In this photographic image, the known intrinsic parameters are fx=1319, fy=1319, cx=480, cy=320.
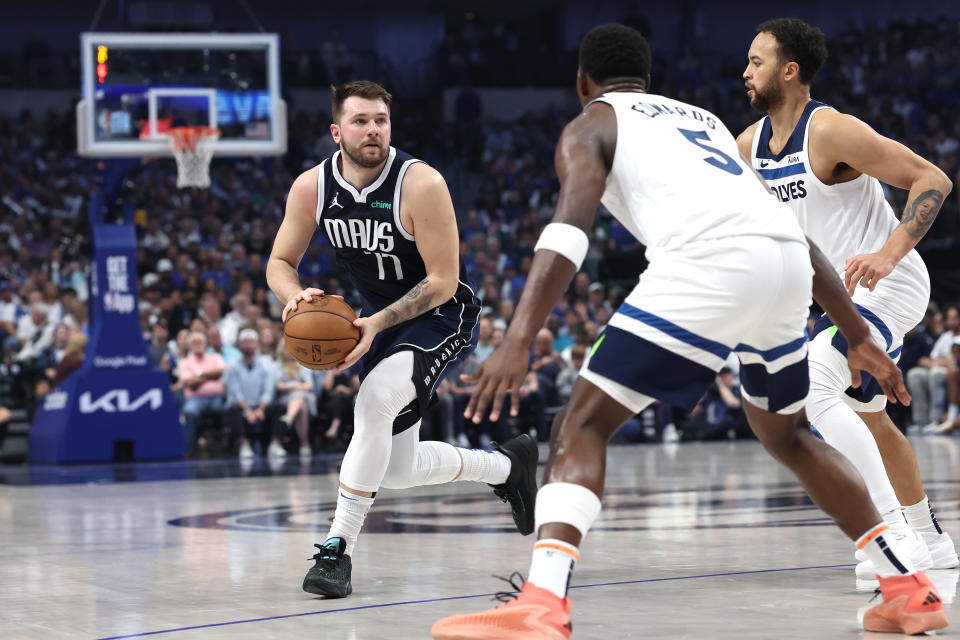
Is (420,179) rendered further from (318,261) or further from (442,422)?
(318,261)

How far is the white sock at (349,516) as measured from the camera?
18.1ft

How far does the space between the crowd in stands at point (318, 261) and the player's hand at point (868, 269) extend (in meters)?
9.85

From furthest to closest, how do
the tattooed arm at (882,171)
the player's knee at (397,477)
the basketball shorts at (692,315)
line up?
the player's knee at (397,477), the tattooed arm at (882,171), the basketball shorts at (692,315)

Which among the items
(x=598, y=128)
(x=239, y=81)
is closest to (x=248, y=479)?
(x=239, y=81)

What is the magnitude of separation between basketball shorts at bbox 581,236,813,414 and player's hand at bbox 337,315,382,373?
157cm

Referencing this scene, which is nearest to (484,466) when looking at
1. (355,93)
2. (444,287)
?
(444,287)

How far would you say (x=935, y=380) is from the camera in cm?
1647

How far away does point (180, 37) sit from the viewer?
14.5 meters

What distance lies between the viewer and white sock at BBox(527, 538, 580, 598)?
12.3ft

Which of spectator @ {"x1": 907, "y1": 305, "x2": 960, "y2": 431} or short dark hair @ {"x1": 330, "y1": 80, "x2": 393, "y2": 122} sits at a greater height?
short dark hair @ {"x1": 330, "y1": 80, "x2": 393, "y2": 122}

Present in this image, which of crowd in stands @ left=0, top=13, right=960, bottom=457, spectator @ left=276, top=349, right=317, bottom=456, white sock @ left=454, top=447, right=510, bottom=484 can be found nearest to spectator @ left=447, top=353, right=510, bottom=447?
crowd in stands @ left=0, top=13, right=960, bottom=457

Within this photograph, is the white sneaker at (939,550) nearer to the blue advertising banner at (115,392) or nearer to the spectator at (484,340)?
the blue advertising banner at (115,392)

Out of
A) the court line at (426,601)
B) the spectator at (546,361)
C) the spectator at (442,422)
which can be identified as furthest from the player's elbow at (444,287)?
the spectator at (546,361)

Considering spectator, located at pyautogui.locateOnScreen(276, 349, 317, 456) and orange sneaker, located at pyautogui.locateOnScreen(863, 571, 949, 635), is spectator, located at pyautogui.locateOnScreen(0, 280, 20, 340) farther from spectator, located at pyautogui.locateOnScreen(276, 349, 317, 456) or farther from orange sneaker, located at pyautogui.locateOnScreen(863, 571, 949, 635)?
orange sneaker, located at pyautogui.locateOnScreen(863, 571, 949, 635)
